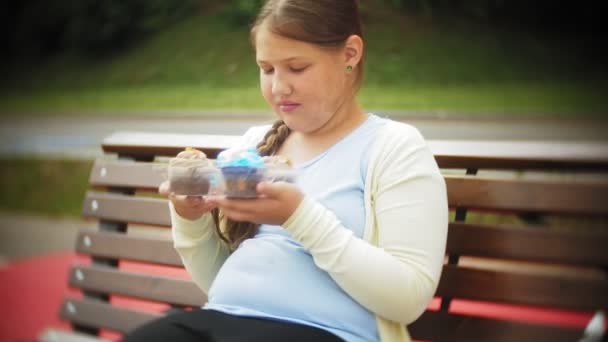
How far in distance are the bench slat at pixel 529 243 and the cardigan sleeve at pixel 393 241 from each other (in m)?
→ 0.23

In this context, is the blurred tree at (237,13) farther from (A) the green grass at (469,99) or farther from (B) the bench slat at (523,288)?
(B) the bench slat at (523,288)

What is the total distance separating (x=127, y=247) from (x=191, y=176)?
3.25 feet

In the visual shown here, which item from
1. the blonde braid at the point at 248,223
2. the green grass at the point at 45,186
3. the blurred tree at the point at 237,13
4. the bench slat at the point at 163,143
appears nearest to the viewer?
the blonde braid at the point at 248,223

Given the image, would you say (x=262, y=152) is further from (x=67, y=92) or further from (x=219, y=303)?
(x=67, y=92)

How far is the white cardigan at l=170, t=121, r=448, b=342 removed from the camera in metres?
1.17

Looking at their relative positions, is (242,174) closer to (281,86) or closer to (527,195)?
(281,86)

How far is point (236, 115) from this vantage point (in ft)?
14.9

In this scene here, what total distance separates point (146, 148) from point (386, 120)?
0.98m

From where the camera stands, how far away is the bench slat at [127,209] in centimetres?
196

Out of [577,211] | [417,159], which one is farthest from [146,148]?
[577,211]

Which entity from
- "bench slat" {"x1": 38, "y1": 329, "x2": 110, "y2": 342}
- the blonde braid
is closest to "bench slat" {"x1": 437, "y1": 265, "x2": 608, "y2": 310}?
the blonde braid

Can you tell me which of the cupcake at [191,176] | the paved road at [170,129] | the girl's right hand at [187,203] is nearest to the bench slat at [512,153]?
the girl's right hand at [187,203]

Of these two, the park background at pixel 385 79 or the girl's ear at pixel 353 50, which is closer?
the girl's ear at pixel 353 50

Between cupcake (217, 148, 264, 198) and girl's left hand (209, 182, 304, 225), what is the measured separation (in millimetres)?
12
